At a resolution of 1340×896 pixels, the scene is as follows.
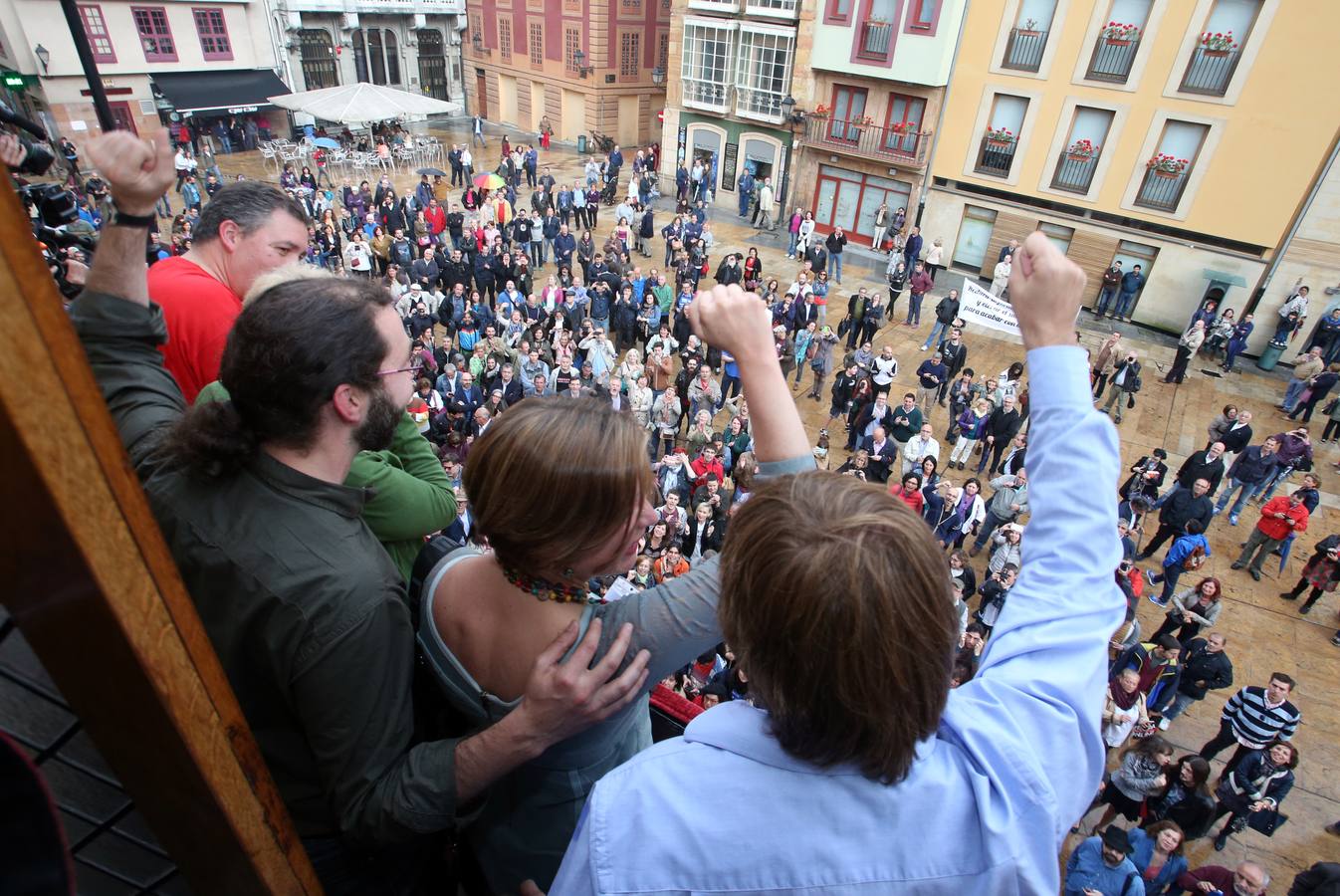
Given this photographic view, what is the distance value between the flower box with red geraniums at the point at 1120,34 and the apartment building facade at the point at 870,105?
3.19 metres

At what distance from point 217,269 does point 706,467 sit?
22.3 ft

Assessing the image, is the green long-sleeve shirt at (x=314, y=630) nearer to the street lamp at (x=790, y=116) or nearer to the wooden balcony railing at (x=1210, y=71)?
the wooden balcony railing at (x=1210, y=71)

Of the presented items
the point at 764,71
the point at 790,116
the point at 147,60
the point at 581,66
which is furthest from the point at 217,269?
the point at 147,60

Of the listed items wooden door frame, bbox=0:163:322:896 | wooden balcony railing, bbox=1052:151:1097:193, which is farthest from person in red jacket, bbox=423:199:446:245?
wooden door frame, bbox=0:163:322:896

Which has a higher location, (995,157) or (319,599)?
(319,599)

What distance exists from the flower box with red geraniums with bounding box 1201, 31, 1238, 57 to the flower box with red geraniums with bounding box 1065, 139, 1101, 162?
246 centimetres

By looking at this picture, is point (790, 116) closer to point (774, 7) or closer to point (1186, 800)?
point (774, 7)

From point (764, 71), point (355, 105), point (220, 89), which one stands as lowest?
point (220, 89)

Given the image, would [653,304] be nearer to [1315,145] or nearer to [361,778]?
[361,778]

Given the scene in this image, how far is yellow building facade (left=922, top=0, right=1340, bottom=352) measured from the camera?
14.0 meters

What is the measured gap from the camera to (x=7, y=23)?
69.2 ft

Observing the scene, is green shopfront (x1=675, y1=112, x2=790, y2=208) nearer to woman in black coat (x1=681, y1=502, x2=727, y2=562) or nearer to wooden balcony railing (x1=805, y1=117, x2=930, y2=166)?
wooden balcony railing (x1=805, y1=117, x2=930, y2=166)

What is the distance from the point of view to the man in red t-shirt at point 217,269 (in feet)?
7.09

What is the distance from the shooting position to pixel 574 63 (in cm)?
2861
